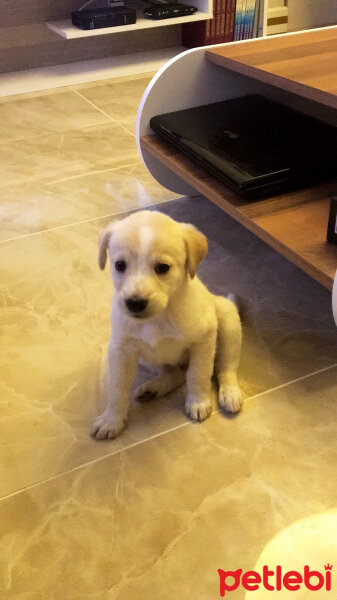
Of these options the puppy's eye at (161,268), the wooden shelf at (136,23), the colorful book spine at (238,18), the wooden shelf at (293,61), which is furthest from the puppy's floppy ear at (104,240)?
the colorful book spine at (238,18)

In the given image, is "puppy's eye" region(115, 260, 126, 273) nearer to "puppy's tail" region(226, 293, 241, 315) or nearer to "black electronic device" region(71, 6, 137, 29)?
"puppy's tail" region(226, 293, 241, 315)

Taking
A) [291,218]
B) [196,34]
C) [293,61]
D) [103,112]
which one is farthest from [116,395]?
[196,34]

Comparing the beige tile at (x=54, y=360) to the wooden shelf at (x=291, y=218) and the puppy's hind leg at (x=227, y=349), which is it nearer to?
the puppy's hind leg at (x=227, y=349)

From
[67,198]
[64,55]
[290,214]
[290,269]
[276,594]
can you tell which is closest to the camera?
[276,594]

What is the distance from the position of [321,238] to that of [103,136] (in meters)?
1.38

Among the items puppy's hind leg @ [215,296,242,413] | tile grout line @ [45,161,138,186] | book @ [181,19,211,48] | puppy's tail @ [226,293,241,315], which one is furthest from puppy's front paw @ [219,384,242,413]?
book @ [181,19,211,48]

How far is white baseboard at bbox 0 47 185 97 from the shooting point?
8.86 ft

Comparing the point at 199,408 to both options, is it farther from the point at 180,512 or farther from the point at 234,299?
the point at 234,299

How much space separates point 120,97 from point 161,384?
187 cm

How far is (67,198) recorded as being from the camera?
182 centimetres

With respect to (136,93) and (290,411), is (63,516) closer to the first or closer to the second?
(290,411)

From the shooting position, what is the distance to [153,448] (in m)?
0.99

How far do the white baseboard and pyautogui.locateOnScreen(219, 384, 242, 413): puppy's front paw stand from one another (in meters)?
2.12

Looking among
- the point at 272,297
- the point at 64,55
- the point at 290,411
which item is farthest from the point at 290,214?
the point at 64,55
